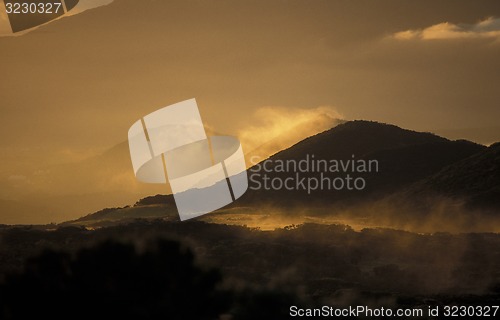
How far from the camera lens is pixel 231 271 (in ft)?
161

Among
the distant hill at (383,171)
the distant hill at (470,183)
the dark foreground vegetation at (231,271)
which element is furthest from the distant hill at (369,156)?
the dark foreground vegetation at (231,271)

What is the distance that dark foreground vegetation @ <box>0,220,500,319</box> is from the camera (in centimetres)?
2383

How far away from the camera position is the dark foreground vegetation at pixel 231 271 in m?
23.8

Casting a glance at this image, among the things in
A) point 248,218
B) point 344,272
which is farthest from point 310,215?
point 344,272

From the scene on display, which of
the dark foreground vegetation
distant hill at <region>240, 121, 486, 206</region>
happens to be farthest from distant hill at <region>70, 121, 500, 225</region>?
the dark foreground vegetation

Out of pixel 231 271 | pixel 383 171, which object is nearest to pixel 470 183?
pixel 383 171

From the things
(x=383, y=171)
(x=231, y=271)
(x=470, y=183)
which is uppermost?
(x=383, y=171)

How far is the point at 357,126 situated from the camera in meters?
124

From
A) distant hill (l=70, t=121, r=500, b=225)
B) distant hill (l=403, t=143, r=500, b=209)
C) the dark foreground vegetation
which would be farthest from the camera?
distant hill (l=70, t=121, r=500, b=225)

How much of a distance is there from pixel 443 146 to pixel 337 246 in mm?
60647

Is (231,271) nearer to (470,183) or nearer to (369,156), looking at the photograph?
(470,183)

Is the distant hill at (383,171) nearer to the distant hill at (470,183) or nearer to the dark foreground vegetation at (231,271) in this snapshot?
the distant hill at (470,183)

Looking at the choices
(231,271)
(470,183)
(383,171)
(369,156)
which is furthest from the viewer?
(369,156)

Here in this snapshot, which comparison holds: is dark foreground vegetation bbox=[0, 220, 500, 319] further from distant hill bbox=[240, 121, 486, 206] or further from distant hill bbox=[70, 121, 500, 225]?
distant hill bbox=[240, 121, 486, 206]
